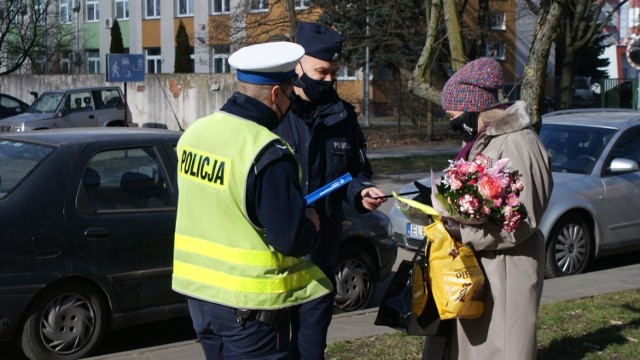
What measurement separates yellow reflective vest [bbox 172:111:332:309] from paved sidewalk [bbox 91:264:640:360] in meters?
2.82

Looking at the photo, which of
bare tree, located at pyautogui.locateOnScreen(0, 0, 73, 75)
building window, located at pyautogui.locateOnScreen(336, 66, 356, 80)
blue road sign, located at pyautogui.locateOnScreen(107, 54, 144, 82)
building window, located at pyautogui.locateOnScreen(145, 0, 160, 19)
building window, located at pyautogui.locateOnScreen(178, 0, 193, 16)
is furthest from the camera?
building window, located at pyautogui.locateOnScreen(145, 0, 160, 19)

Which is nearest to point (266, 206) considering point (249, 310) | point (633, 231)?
point (249, 310)

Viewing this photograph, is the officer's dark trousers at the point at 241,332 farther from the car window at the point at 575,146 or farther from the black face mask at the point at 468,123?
the car window at the point at 575,146

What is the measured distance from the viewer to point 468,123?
4.15 metres

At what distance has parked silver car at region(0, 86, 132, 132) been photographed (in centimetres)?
2555

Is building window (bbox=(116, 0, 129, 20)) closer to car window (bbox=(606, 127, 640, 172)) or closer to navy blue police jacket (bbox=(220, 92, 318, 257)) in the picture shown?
car window (bbox=(606, 127, 640, 172))

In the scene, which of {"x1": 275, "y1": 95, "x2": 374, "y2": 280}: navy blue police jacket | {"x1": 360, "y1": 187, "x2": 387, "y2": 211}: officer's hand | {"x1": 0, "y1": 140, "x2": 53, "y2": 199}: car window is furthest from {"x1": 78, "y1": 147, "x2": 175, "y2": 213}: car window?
{"x1": 360, "y1": 187, "x2": 387, "y2": 211}: officer's hand

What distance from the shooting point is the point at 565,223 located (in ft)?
31.2

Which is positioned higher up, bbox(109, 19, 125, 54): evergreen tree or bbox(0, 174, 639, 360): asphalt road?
bbox(109, 19, 125, 54): evergreen tree

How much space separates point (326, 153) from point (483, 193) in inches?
35.1

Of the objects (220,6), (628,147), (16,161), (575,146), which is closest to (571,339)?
(16,161)

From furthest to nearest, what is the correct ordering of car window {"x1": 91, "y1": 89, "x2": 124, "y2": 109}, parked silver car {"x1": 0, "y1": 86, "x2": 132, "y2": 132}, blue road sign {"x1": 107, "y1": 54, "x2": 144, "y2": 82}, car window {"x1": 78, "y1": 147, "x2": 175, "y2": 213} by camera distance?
1. car window {"x1": 91, "y1": 89, "x2": 124, "y2": 109}
2. parked silver car {"x1": 0, "y1": 86, "x2": 132, "y2": 132}
3. blue road sign {"x1": 107, "y1": 54, "x2": 144, "y2": 82}
4. car window {"x1": 78, "y1": 147, "x2": 175, "y2": 213}

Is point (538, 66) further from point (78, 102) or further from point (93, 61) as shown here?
point (93, 61)

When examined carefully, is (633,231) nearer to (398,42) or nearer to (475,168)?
(475,168)
